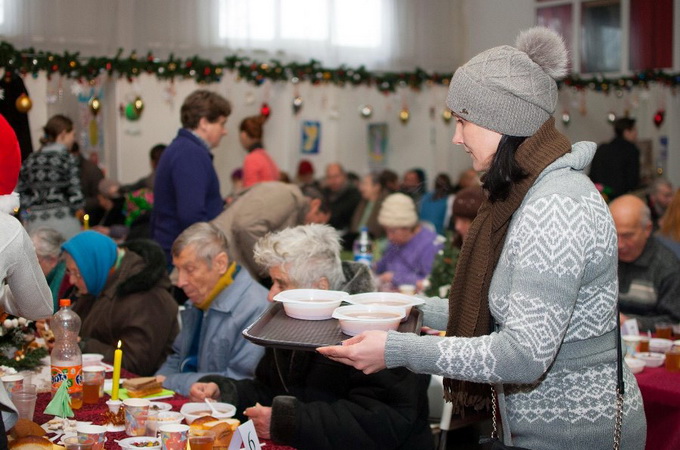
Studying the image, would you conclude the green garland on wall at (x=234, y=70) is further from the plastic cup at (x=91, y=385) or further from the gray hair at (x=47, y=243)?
the plastic cup at (x=91, y=385)

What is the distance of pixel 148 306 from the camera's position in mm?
3879

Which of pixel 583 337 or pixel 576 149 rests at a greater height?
pixel 576 149

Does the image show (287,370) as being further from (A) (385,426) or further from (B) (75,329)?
(B) (75,329)

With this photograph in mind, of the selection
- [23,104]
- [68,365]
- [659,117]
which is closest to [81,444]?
[68,365]

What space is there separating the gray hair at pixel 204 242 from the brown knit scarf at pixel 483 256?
1.63m

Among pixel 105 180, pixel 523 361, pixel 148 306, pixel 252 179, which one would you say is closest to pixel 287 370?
pixel 148 306

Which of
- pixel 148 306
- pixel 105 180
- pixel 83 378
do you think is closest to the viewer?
pixel 83 378

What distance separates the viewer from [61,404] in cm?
267

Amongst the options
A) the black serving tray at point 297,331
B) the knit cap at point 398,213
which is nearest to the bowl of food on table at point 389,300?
the black serving tray at point 297,331

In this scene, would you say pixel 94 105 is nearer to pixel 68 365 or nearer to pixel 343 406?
pixel 68 365

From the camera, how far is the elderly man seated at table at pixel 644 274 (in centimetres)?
411

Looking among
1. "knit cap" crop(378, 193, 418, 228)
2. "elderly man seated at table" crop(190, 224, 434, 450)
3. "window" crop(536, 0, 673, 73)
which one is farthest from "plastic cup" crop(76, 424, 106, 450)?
"window" crop(536, 0, 673, 73)

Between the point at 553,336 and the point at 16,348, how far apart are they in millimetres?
2244

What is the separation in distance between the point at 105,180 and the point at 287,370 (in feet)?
18.9
